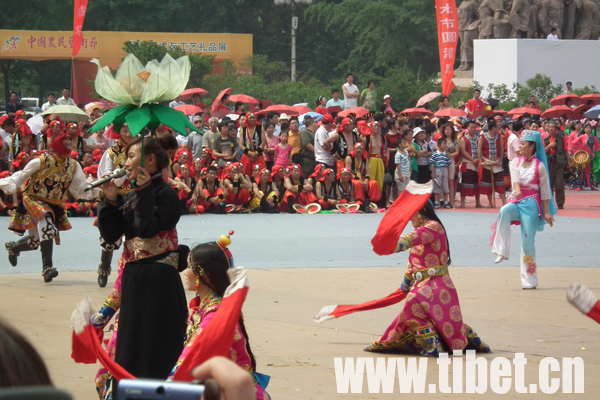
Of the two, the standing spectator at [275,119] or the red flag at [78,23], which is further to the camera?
the red flag at [78,23]

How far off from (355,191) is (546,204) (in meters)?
7.80

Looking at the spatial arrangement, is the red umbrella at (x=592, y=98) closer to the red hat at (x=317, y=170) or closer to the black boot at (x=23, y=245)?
the red hat at (x=317, y=170)

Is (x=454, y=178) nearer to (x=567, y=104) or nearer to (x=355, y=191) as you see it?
(x=355, y=191)

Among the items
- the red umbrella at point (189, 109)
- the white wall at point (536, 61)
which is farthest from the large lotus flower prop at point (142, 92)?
the white wall at point (536, 61)

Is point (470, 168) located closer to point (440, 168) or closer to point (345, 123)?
point (440, 168)

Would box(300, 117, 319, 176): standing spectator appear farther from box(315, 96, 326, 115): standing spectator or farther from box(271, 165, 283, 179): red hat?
box(315, 96, 326, 115): standing spectator

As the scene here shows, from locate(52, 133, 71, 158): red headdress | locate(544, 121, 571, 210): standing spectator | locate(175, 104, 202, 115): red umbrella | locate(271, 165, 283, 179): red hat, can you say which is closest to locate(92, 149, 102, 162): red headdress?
locate(271, 165, 283, 179): red hat

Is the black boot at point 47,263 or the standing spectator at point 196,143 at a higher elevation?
the standing spectator at point 196,143

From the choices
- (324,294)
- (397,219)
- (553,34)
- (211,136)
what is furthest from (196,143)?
(553,34)

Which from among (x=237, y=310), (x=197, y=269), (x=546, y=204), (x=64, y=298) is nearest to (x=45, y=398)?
(x=237, y=310)

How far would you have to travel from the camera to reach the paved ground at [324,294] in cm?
620

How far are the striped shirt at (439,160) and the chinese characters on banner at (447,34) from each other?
20.6 ft

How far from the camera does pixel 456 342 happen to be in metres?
6.50

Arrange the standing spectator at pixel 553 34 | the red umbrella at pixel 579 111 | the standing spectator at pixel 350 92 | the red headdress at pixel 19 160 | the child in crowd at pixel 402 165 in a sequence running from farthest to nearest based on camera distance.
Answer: the standing spectator at pixel 553 34
the red umbrella at pixel 579 111
the standing spectator at pixel 350 92
the child in crowd at pixel 402 165
the red headdress at pixel 19 160
